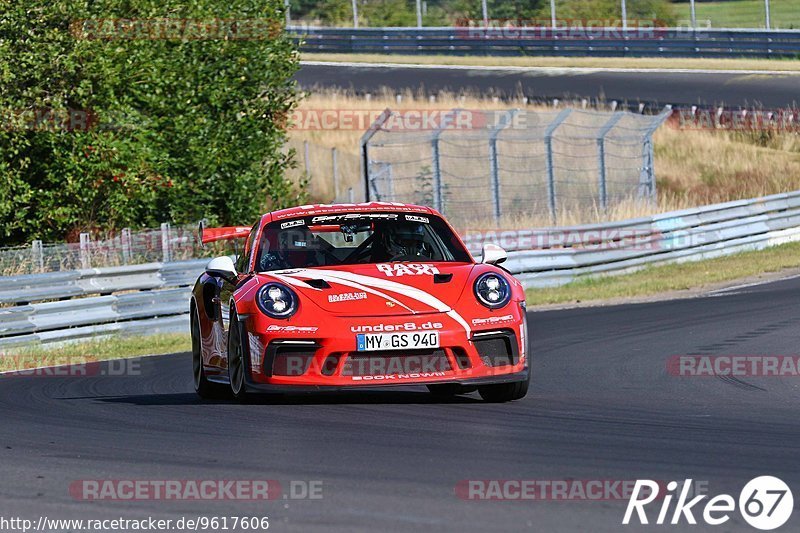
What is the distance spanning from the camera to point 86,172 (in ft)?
72.2

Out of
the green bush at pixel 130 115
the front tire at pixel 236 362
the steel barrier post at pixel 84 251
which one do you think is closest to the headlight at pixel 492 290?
the front tire at pixel 236 362

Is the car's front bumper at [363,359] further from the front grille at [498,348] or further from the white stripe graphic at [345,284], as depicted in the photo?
the white stripe graphic at [345,284]

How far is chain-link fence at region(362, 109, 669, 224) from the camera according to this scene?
84.9ft

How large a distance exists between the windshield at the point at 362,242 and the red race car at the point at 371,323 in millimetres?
18

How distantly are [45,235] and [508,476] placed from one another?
700 inches

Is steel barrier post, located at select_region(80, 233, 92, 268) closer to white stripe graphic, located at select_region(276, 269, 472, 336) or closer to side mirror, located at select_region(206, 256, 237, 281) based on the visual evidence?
side mirror, located at select_region(206, 256, 237, 281)

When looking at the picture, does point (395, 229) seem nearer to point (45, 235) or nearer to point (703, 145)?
point (45, 235)

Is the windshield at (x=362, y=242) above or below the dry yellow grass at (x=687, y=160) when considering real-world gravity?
above

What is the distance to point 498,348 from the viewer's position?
29.6ft

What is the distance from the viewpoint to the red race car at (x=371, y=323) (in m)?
8.79

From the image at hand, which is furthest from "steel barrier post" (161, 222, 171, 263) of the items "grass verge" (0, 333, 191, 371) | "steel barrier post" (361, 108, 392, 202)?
"steel barrier post" (361, 108, 392, 202)

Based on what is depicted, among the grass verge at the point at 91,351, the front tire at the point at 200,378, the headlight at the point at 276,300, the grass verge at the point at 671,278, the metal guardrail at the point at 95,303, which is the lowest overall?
the grass verge at the point at 671,278

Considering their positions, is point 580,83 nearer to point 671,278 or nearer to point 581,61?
point 581,61

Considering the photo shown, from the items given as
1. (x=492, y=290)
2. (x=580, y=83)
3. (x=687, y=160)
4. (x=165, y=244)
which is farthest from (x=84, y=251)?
(x=580, y=83)
